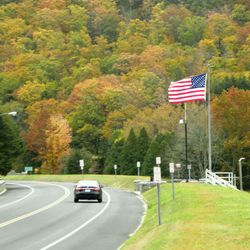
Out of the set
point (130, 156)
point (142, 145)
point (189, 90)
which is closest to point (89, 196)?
point (189, 90)

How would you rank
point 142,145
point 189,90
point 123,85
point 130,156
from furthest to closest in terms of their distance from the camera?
point 123,85
point 130,156
point 142,145
point 189,90

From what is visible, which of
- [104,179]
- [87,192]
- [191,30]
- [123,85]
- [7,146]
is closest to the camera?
[87,192]

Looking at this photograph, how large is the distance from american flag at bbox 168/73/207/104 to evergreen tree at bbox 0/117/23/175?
3159 centimetres

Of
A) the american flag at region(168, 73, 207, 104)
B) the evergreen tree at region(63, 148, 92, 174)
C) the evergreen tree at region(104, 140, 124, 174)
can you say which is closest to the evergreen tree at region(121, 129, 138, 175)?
the evergreen tree at region(104, 140, 124, 174)

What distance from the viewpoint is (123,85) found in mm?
130750

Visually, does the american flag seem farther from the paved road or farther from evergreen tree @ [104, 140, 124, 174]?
evergreen tree @ [104, 140, 124, 174]

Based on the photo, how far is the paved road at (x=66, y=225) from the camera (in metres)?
20.9

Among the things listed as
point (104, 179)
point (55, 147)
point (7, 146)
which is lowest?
point (104, 179)

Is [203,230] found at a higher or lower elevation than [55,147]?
lower

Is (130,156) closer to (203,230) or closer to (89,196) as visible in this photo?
(89,196)

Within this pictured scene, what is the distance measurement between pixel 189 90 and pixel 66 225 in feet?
66.8

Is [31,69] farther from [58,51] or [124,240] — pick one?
[124,240]

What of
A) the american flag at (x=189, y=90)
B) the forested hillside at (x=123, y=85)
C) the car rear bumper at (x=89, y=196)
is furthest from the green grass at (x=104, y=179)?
the car rear bumper at (x=89, y=196)

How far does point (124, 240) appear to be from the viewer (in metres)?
22.1
